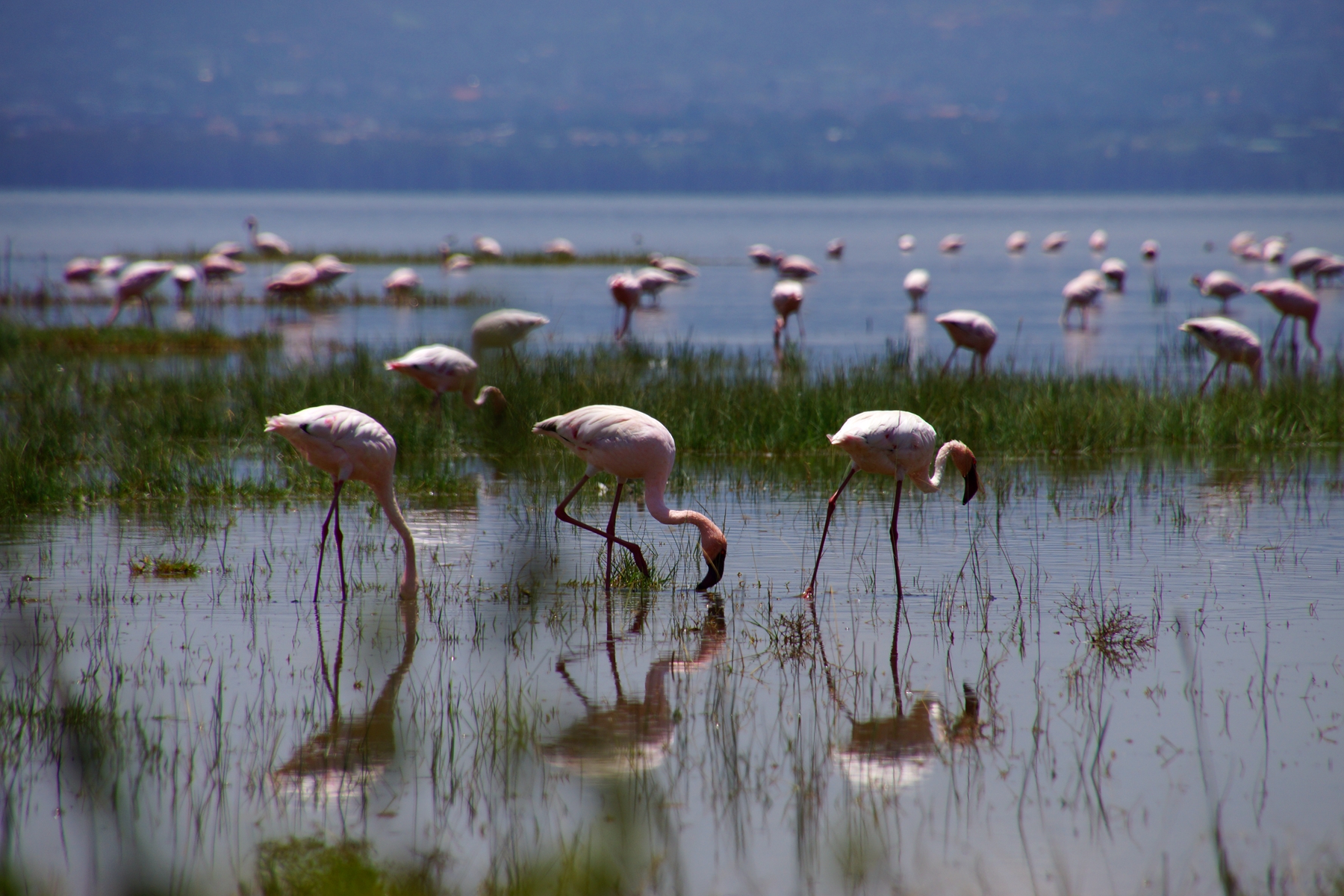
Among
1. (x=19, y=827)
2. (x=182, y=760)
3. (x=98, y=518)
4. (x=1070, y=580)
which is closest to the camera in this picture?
(x=19, y=827)

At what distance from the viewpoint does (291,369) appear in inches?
545

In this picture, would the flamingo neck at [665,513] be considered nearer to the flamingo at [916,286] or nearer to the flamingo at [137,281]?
the flamingo at [137,281]

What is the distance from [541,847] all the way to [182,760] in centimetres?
149

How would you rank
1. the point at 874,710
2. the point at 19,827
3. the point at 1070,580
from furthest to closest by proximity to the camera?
the point at 1070,580 → the point at 874,710 → the point at 19,827

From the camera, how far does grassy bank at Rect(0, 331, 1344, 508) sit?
10.3 meters

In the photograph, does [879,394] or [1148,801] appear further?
[879,394]

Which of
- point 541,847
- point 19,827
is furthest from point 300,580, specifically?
point 541,847

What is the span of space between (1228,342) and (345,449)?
9.67 metres

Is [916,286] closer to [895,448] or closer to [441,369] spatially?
[441,369]

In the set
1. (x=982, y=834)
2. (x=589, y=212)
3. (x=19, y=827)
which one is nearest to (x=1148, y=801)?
(x=982, y=834)

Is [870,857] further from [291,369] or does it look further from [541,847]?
[291,369]

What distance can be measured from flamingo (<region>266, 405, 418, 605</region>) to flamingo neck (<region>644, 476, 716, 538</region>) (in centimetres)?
126

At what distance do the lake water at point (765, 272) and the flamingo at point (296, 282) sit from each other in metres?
0.54

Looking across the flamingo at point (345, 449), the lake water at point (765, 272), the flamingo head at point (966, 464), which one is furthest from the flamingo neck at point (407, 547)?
the lake water at point (765, 272)
